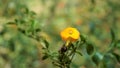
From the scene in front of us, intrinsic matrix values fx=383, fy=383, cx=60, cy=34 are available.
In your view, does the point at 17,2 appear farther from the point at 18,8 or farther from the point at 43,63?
the point at 43,63

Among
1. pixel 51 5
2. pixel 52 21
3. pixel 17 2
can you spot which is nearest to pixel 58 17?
pixel 52 21

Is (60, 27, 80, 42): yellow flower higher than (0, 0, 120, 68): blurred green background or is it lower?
higher

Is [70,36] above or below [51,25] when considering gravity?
above

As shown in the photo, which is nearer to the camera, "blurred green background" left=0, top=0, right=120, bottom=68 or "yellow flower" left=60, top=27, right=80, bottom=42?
"yellow flower" left=60, top=27, right=80, bottom=42

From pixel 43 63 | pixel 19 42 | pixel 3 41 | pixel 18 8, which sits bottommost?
pixel 43 63

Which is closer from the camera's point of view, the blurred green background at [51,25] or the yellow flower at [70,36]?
the yellow flower at [70,36]

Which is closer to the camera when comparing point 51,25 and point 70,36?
point 70,36

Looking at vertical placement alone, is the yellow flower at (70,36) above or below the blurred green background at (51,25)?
above

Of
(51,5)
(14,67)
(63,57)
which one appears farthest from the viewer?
(51,5)
